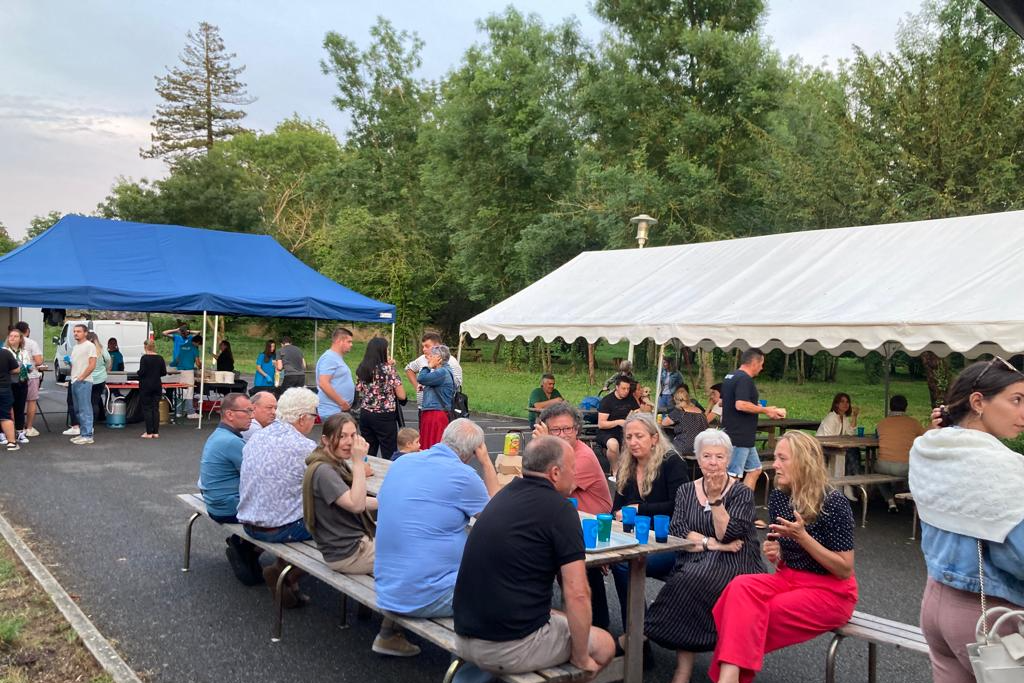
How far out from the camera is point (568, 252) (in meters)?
26.1

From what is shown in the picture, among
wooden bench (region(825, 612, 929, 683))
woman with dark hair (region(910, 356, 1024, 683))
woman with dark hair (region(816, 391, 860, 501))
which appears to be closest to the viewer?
woman with dark hair (region(910, 356, 1024, 683))

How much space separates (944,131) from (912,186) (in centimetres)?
130

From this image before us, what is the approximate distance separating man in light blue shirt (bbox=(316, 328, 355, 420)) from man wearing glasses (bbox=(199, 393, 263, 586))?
9.67ft

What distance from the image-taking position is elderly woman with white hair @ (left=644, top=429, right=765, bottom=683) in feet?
12.2

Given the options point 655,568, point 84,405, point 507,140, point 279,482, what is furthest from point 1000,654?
point 507,140

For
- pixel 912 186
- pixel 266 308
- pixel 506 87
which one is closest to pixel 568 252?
pixel 506 87

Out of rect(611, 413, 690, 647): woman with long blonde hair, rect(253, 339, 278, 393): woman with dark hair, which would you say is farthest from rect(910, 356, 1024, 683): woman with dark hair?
rect(253, 339, 278, 393): woman with dark hair

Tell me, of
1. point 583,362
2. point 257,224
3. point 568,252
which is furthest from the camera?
point 257,224

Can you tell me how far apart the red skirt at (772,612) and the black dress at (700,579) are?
0.48 feet

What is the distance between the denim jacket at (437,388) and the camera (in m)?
8.50

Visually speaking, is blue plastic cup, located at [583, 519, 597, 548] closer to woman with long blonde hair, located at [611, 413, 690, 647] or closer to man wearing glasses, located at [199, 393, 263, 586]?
woman with long blonde hair, located at [611, 413, 690, 647]

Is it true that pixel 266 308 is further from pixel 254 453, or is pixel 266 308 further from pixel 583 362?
pixel 583 362

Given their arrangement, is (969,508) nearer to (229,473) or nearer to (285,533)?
(285,533)

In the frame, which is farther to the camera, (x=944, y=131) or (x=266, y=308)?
(x=944, y=131)
